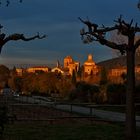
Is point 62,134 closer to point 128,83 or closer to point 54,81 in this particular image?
point 128,83

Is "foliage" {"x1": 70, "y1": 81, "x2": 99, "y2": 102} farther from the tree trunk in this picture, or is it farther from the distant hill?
the tree trunk

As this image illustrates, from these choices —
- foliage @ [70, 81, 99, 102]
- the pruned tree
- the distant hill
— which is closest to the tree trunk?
the pruned tree

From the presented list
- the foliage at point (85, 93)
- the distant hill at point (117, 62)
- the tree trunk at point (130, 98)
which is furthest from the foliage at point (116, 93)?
the tree trunk at point (130, 98)

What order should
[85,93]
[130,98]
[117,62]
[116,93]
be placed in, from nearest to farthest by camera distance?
[130,98] < [116,93] < [85,93] < [117,62]

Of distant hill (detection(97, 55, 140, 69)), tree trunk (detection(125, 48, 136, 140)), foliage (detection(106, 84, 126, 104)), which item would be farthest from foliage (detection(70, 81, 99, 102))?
tree trunk (detection(125, 48, 136, 140))

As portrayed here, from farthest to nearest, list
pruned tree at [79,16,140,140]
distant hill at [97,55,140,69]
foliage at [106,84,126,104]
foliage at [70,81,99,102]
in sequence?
distant hill at [97,55,140,69] → foliage at [70,81,99,102] → foliage at [106,84,126,104] → pruned tree at [79,16,140,140]

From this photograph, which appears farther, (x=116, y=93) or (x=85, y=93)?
(x=85, y=93)

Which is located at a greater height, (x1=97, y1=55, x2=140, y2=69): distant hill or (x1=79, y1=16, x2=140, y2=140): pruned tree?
(x1=97, y1=55, x2=140, y2=69): distant hill

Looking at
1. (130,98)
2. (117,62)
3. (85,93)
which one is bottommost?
(130,98)

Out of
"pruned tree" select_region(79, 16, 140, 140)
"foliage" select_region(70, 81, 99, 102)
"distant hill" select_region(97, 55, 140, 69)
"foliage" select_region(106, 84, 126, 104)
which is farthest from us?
"distant hill" select_region(97, 55, 140, 69)

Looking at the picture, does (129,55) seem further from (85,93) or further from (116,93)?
(85,93)

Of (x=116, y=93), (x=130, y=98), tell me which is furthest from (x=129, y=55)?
(x=116, y=93)

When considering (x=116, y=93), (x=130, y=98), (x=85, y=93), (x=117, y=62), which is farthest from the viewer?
(x=117, y=62)

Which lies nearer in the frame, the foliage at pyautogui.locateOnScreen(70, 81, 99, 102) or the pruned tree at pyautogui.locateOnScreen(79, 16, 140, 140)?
the pruned tree at pyautogui.locateOnScreen(79, 16, 140, 140)
